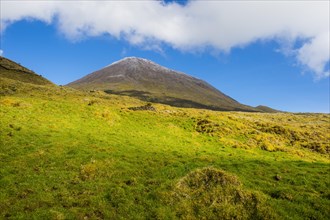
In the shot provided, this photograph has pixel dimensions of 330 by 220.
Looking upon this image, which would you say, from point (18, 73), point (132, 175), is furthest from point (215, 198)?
point (18, 73)

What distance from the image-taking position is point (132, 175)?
2559 centimetres

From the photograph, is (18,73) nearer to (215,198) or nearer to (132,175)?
(132,175)

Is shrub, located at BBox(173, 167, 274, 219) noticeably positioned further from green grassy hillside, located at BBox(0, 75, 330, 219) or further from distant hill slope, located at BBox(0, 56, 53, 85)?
distant hill slope, located at BBox(0, 56, 53, 85)

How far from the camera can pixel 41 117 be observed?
40969 mm

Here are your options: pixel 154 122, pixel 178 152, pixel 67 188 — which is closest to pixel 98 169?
pixel 67 188

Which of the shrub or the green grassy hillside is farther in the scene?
the green grassy hillside

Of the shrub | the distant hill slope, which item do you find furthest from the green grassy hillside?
the distant hill slope

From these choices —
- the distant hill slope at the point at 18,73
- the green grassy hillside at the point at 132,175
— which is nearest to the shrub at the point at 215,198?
the green grassy hillside at the point at 132,175

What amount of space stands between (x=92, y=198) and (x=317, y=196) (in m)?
16.0

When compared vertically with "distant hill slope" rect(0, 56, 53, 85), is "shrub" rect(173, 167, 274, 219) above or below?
below

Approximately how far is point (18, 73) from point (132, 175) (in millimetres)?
83415

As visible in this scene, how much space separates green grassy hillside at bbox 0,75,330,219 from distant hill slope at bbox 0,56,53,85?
166ft

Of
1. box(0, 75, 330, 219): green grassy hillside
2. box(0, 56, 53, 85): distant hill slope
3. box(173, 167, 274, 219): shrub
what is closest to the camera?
box(173, 167, 274, 219): shrub

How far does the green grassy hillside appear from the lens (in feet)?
66.6
